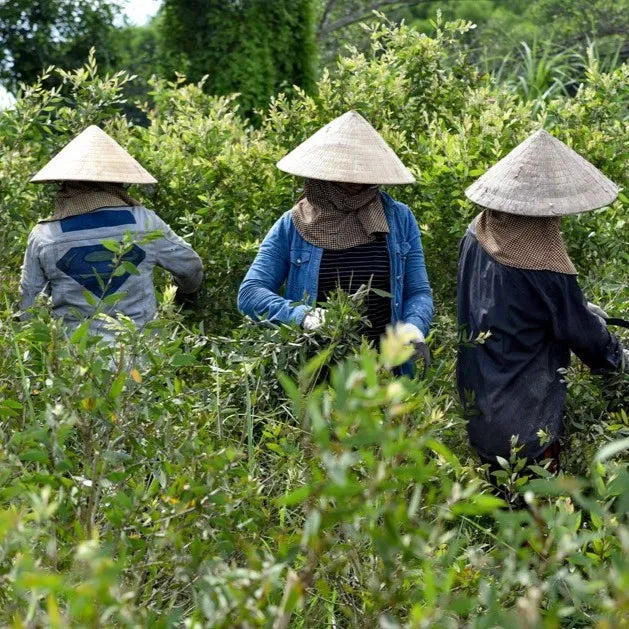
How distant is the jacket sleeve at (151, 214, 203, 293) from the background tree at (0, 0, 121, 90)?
1178cm

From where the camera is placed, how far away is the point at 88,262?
403 centimetres

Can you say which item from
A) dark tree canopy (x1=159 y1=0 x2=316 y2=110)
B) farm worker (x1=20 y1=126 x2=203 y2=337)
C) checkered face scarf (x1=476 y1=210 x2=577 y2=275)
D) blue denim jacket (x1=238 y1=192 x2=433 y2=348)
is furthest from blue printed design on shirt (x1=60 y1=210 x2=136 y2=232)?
dark tree canopy (x1=159 y1=0 x2=316 y2=110)

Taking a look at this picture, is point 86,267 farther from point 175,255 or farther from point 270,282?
point 270,282

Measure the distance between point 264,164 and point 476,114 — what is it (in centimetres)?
102

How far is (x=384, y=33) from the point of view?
5.58 metres

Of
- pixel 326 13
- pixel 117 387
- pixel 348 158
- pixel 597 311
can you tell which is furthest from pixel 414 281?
pixel 326 13

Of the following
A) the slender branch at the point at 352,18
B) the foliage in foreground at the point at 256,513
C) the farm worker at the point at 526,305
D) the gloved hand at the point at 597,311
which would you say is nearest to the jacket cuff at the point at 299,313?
the foliage in foreground at the point at 256,513

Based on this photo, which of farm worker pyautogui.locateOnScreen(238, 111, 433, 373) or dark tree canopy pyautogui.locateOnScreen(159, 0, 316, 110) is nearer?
farm worker pyautogui.locateOnScreen(238, 111, 433, 373)

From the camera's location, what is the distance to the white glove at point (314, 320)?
3344 mm

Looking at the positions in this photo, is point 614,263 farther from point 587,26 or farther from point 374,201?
point 587,26

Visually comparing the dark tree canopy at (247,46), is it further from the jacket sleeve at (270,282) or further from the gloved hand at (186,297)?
the jacket sleeve at (270,282)

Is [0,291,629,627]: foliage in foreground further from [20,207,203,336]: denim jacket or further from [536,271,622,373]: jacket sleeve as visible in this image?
[20,207,203,336]: denim jacket

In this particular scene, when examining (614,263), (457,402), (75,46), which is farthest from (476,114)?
(75,46)

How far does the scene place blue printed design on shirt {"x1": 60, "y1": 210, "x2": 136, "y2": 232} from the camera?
4.09 m
